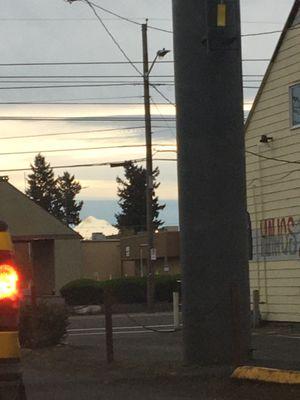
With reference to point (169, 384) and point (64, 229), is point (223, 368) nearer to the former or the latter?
point (169, 384)

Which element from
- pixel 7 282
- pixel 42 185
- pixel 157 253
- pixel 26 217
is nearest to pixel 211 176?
pixel 7 282

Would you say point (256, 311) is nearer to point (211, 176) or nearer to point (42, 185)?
point (211, 176)

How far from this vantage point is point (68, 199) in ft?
391

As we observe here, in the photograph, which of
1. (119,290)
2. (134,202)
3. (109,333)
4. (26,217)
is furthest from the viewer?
(134,202)

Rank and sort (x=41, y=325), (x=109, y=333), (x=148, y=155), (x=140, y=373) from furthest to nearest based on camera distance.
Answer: (x=148, y=155)
(x=41, y=325)
(x=109, y=333)
(x=140, y=373)

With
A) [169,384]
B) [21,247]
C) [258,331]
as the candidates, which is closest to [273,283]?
[258,331]

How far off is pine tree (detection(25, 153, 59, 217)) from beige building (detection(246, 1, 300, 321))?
304ft

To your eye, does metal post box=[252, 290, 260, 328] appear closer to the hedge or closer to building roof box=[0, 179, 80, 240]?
the hedge

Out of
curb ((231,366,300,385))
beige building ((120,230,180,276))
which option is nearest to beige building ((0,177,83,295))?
beige building ((120,230,180,276))

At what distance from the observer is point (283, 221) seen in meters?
18.7

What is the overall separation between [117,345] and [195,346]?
14.5 ft

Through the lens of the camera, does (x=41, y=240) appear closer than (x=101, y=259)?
Yes

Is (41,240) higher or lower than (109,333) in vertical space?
higher

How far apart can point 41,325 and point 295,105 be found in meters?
8.13
